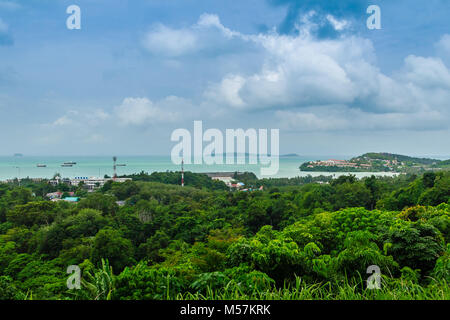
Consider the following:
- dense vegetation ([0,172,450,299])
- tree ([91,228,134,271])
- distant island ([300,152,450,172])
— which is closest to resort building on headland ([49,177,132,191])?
dense vegetation ([0,172,450,299])

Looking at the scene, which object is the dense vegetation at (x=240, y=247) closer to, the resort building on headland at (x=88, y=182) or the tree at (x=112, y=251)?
the tree at (x=112, y=251)

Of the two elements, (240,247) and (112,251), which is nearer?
(240,247)

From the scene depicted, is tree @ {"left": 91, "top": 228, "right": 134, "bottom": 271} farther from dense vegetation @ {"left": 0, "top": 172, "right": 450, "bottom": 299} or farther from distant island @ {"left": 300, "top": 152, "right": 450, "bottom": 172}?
distant island @ {"left": 300, "top": 152, "right": 450, "bottom": 172}

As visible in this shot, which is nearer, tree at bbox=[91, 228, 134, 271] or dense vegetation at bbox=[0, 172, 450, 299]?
dense vegetation at bbox=[0, 172, 450, 299]

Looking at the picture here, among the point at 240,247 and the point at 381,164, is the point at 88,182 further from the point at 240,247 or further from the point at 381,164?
the point at 381,164

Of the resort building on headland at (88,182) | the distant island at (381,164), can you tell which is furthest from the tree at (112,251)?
the distant island at (381,164)

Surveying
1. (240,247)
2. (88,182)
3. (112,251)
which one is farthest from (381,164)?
(240,247)
